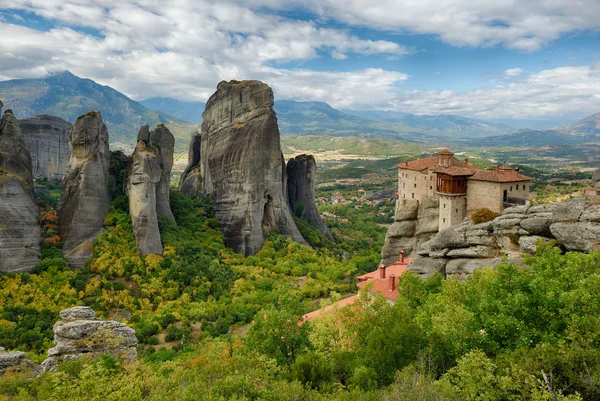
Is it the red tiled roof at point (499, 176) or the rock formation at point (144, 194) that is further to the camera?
the rock formation at point (144, 194)

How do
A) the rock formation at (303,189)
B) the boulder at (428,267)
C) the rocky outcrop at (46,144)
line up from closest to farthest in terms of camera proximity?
the boulder at (428,267)
the rock formation at (303,189)
the rocky outcrop at (46,144)

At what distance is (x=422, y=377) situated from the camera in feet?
43.3

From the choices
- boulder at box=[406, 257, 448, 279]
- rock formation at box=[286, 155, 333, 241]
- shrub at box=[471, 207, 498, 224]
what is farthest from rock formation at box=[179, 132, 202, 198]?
shrub at box=[471, 207, 498, 224]

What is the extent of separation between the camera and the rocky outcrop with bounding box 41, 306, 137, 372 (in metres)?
20.7

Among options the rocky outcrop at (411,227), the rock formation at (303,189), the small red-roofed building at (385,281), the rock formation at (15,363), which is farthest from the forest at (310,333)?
the rock formation at (303,189)

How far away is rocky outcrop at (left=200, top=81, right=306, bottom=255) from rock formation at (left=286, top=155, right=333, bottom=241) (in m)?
8.63

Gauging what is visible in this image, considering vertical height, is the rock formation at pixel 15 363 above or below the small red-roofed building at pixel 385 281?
above

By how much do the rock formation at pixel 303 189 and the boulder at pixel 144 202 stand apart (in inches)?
1097

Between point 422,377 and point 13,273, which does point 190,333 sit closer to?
point 13,273

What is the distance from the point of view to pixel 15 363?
64.2ft

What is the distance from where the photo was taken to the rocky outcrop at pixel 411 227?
39.7 metres

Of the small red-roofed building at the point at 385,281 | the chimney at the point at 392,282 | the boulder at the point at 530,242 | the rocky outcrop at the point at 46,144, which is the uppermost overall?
the rocky outcrop at the point at 46,144

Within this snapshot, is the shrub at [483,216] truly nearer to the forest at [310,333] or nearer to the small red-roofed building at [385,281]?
the small red-roofed building at [385,281]

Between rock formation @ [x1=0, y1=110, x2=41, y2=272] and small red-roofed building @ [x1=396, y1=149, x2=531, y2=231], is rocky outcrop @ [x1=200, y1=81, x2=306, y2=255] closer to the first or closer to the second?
small red-roofed building @ [x1=396, y1=149, x2=531, y2=231]
